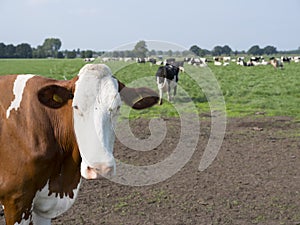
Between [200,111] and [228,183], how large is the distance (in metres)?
7.03

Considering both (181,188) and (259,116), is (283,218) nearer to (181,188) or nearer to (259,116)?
(181,188)

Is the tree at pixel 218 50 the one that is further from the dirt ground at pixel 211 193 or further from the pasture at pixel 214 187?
the dirt ground at pixel 211 193

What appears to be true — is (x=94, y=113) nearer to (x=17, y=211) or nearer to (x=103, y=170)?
(x=103, y=170)

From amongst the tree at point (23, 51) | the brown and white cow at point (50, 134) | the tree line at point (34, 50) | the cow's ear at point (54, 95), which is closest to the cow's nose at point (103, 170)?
the brown and white cow at point (50, 134)

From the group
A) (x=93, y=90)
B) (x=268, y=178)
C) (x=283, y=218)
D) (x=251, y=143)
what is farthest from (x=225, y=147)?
(x=93, y=90)

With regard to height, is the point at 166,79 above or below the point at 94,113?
below

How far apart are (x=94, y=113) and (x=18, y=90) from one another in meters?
0.66

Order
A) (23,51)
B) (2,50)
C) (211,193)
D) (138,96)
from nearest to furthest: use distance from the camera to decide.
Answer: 1. (138,96)
2. (211,193)
3. (2,50)
4. (23,51)

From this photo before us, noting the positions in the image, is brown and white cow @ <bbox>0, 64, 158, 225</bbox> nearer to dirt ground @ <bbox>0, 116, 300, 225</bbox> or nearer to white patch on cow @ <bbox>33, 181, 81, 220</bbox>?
white patch on cow @ <bbox>33, 181, 81, 220</bbox>

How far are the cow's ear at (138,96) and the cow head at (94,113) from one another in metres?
0.22

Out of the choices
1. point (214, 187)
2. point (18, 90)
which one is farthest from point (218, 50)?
point (18, 90)

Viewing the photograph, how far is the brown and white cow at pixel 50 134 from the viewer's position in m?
3.03

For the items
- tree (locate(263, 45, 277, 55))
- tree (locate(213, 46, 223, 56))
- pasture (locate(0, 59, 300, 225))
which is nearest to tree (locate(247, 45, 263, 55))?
tree (locate(263, 45, 277, 55))

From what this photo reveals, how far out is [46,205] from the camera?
11.1 ft
